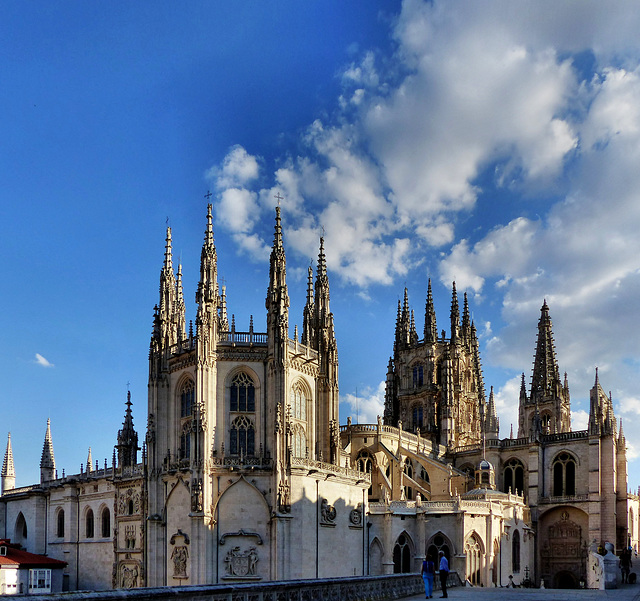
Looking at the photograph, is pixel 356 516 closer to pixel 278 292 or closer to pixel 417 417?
pixel 278 292

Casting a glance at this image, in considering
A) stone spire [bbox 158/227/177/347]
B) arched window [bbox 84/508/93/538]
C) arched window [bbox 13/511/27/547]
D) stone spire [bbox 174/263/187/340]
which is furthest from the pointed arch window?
stone spire [bbox 158/227/177/347]

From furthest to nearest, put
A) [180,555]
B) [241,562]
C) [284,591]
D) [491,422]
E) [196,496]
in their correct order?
[491,422] < [180,555] < [196,496] < [241,562] < [284,591]

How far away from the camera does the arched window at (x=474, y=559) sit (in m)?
58.6

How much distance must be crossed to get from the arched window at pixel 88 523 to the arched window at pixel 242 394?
26464 millimetres

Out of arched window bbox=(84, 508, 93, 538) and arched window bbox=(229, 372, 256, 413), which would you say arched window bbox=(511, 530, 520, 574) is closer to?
arched window bbox=(229, 372, 256, 413)

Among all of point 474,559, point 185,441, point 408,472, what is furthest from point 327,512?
point 408,472

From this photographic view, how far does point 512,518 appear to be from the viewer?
217 feet

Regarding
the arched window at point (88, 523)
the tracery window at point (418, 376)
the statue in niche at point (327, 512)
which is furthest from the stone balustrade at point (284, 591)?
the tracery window at point (418, 376)

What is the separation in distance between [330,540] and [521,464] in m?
29.6

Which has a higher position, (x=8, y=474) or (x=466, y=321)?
(x=466, y=321)

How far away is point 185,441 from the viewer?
181 feet

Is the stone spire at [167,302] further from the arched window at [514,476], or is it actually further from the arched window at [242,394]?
the arched window at [514,476]

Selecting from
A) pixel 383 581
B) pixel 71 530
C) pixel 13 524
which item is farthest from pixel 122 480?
pixel 383 581

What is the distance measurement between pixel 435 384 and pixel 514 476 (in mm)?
14809
